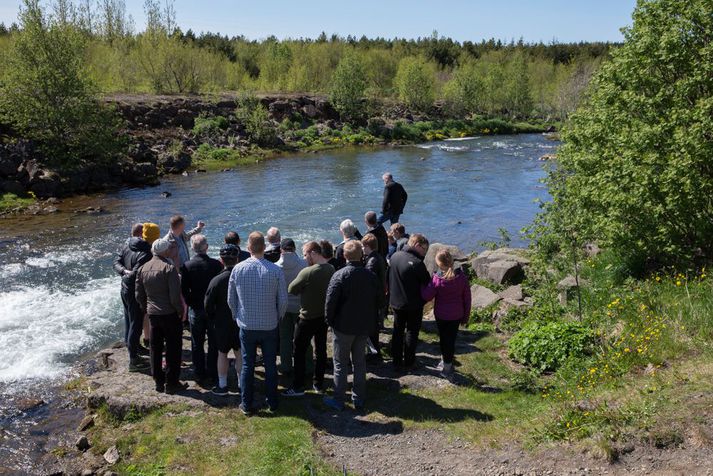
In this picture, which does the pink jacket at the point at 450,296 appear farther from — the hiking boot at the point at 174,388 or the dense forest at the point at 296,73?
the dense forest at the point at 296,73

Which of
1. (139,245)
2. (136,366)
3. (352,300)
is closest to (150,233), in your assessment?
(139,245)

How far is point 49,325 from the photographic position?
13547 millimetres

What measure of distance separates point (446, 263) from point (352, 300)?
6.01 ft

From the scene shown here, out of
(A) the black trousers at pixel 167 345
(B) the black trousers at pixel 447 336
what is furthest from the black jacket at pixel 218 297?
(B) the black trousers at pixel 447 336

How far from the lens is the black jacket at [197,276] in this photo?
9.10 meters

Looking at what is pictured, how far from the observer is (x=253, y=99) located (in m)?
58.2

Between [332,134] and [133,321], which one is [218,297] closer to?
[133,321]

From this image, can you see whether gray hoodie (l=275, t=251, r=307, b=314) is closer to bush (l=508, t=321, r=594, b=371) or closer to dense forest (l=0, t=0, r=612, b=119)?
bush (l=508, t=321, r=594, b=371)

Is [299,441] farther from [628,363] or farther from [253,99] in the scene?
[253,99]

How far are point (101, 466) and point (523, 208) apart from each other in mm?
24158

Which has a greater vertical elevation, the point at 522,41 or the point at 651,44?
the point at 522,41

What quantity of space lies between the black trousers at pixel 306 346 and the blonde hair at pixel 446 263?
205 centimetres

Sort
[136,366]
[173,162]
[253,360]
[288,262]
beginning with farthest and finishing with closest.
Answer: [173,162], [136,366], [288,262], [253,360]

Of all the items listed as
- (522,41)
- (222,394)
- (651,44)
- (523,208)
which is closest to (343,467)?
(222,394)
